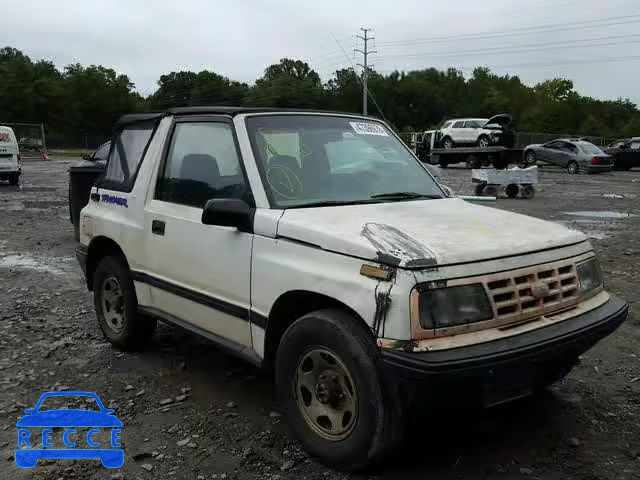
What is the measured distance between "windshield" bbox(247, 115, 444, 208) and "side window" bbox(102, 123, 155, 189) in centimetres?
126

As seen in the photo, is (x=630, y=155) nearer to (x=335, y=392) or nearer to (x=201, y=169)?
(x=201, y=169)

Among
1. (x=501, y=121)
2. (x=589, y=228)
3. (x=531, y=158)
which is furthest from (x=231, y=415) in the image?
(x=531, y=158)

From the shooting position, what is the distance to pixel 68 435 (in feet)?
11.7

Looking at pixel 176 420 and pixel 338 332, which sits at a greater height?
pixel 338 332

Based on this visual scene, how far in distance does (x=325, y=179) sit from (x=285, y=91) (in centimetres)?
3812

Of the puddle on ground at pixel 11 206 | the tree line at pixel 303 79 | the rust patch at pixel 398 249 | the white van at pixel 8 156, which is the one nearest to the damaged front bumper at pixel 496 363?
the rust patch at pixel 398 249

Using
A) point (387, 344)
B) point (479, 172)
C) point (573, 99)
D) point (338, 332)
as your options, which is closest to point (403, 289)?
point (387, 344)

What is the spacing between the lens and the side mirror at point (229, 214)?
3.40 meters

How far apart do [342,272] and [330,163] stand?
120 centimetres

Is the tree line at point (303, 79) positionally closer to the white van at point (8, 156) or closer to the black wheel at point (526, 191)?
the white van at point (8, 156)

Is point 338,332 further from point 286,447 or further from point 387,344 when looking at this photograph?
point 286,447

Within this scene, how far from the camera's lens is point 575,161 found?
2805 centimetres

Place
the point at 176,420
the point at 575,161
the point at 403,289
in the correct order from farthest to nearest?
the point at 575,161, the point at 176,420, the point at 403,289

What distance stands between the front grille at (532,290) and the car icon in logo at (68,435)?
2.17 metres
